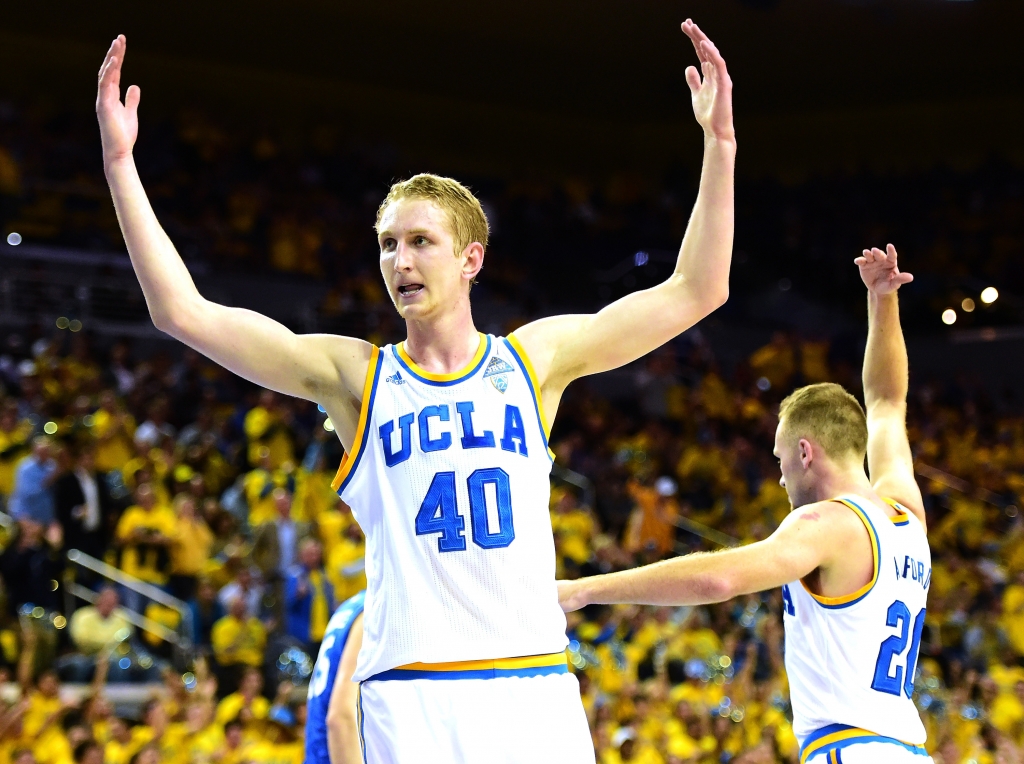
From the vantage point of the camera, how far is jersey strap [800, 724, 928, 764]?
14.5 feet

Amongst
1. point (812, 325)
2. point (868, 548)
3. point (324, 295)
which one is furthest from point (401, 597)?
point (812, 325)

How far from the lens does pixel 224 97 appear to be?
24078 mm

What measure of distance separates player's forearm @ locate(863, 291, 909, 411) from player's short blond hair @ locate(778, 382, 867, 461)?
0.83 meters

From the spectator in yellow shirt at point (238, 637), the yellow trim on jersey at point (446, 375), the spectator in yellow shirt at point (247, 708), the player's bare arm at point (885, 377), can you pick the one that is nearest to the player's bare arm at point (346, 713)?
the yellow trim on jersey at point (446, 375)

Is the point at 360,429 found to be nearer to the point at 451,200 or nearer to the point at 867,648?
the point at 451,200

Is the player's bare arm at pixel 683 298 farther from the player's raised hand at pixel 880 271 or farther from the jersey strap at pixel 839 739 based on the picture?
the player's raised hand at pixel 880 271

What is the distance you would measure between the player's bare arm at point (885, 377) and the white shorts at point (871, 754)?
113 centimetres

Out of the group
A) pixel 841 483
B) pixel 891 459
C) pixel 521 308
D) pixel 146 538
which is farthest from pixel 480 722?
pixel 521 308

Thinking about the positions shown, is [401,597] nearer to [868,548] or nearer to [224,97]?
[868,548]

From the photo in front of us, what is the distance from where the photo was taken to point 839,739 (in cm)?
445

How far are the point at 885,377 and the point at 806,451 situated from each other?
40.8 inches

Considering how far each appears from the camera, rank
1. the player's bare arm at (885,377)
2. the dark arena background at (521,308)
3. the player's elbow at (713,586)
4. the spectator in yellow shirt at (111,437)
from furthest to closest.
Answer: the spectator in yellow shirt at (111,437) < the dark arena background at (521,308) < the player's bare arm at (885,377) < the player's elbow at (713,586)

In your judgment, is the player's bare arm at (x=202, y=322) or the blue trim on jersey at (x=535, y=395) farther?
the blue trim on jersey at (x=535, y=395)

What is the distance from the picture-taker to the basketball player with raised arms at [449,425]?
3.34m
